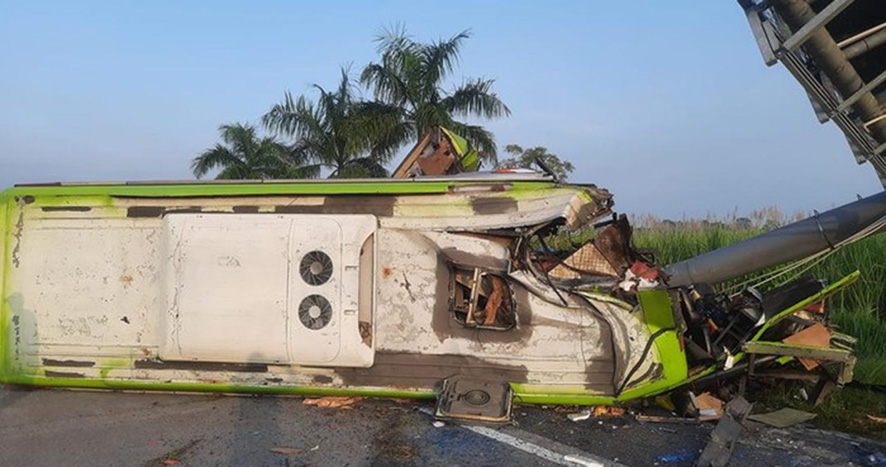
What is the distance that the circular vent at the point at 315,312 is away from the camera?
5.49m

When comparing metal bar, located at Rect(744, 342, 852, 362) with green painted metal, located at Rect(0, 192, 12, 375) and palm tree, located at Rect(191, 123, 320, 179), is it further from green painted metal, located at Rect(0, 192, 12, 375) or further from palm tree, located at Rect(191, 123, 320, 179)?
palm tree, located at Rect(191, 123, 320, 179)

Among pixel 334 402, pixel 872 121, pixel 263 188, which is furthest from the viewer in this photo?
pixel 263 188

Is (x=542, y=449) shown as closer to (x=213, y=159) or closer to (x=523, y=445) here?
(x=523, y=445)

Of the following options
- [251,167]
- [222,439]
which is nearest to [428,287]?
[222,439]

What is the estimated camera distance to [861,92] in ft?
12.3

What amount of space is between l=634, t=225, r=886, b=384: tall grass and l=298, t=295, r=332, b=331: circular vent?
3.33m

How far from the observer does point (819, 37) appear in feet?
11.8

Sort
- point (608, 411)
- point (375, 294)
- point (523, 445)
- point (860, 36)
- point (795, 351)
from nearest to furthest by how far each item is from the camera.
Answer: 1. point (860, 36)
2. point (523, 445)
3. point (795, 351)
4. point (608, 411)
5. point (375, 294)

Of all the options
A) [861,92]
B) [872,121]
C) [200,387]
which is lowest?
[200,387]

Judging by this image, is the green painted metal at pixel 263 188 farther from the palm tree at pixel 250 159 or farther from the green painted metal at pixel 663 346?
the palm tree at pixel 250 159

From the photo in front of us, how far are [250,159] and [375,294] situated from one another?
599 inches

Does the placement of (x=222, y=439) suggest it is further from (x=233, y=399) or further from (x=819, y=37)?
(x=819, y=37)

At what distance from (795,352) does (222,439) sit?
167 inches

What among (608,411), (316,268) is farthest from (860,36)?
(316,268)
